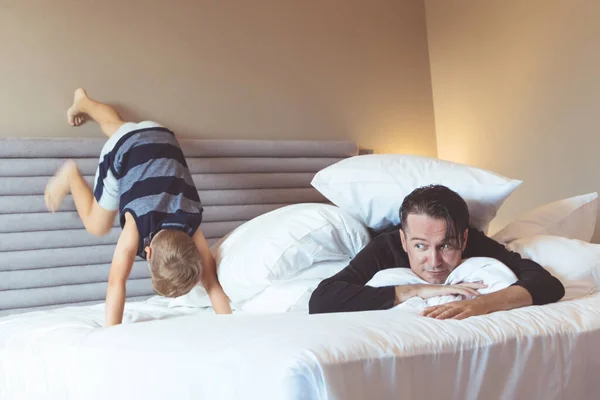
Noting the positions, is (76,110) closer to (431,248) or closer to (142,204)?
(142,204)

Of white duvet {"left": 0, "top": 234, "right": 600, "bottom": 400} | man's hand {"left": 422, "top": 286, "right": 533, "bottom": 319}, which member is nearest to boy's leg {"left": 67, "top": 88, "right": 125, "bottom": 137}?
white duvet {"left": 0, "top": 234, "right": 600, "bottom": 400}

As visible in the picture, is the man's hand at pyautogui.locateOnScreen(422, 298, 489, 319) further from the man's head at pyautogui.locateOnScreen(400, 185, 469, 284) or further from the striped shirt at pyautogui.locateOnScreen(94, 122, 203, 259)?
the striped shirt at pyautogui.locateOnScreen(94, 122, 203, 259)

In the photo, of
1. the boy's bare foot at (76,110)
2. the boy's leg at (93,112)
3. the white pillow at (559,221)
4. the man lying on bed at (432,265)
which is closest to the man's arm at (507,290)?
the man lying on bed at (432,265)

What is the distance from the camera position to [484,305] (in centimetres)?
153

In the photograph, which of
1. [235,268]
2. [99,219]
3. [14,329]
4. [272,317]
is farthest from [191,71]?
[272,317]

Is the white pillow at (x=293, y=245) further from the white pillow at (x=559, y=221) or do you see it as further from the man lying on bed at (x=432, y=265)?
the white pillow at (x=559, y=221)

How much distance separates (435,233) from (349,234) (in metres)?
0.37

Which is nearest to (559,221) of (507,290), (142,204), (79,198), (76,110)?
(507,290)

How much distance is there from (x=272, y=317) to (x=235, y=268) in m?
0.82

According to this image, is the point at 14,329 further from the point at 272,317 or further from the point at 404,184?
the point at 404,184

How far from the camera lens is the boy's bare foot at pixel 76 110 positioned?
2980mm

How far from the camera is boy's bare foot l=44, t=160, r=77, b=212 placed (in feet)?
9.12

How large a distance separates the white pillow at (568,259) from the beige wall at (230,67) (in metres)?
1.79

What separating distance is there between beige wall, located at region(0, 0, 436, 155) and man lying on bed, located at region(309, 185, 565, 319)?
64.8 inches
